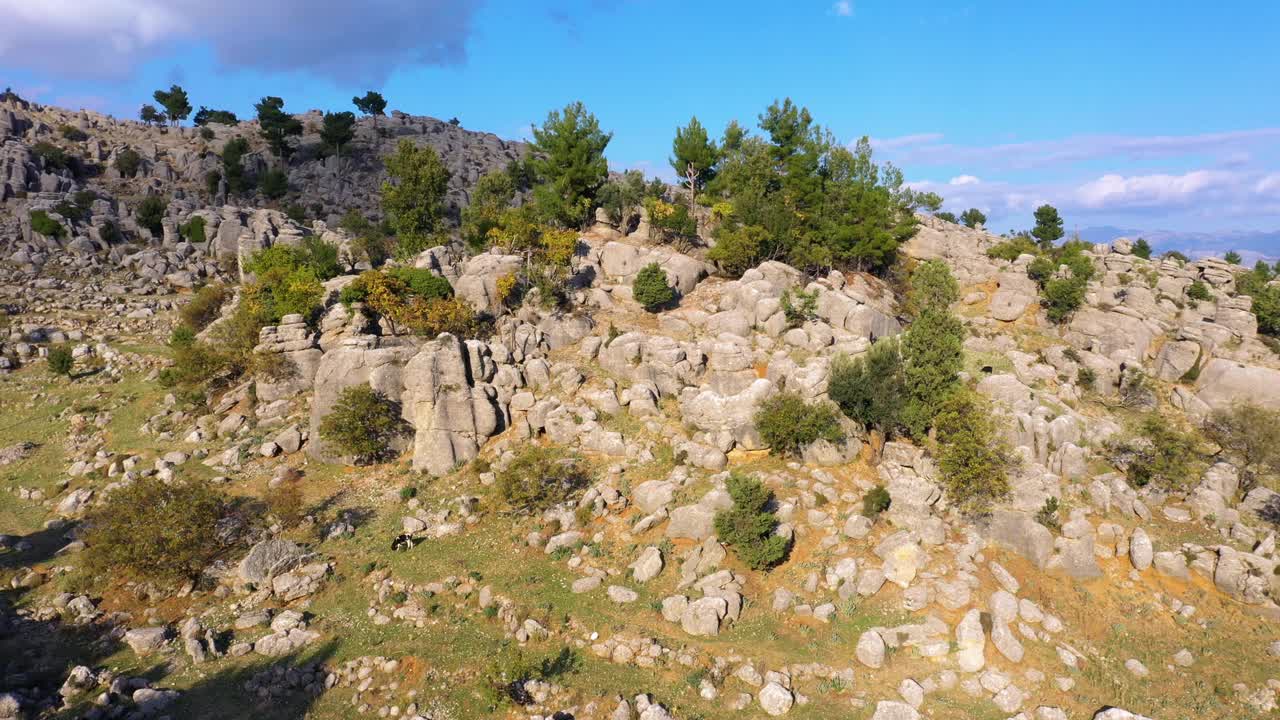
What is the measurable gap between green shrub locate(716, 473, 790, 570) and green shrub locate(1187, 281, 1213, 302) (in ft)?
170

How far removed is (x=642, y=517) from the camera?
31047 mm

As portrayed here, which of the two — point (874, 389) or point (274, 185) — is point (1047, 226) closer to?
point (874, 389)

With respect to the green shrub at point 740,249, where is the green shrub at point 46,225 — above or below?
above

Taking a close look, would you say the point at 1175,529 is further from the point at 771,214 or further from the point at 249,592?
the point at 249,592

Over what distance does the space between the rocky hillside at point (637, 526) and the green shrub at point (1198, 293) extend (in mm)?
1406

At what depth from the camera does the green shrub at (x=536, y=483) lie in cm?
3180

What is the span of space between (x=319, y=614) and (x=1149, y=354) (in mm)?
58863

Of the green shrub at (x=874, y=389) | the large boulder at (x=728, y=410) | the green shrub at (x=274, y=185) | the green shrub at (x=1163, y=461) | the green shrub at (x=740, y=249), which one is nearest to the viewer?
the green shrub at (x=1163, y=461)

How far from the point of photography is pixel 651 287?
46.5 metres

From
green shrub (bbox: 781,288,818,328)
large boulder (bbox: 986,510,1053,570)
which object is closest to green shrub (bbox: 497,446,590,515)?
green shrub (bbox: 781,288,818,328)

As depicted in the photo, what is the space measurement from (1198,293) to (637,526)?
188ft

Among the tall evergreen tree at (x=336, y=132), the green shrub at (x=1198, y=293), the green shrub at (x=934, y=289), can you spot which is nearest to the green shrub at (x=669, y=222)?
the green shrub at (x=934, y=289)

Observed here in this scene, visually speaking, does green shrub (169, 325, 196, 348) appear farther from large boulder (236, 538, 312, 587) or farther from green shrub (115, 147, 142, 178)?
green shrub (115, 147, 142, 178)

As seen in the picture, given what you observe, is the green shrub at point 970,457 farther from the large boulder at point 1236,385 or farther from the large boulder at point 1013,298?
the large boulder at point 1013,298
